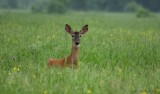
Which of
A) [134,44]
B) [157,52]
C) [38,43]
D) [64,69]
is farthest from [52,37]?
[64,69]

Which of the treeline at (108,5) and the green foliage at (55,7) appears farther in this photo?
the treeline at (108,5)

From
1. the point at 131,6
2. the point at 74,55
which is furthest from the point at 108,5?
the point at 74,55

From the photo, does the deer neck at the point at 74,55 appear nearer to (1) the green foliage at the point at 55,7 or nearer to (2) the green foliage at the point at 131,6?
(1) the green foliage at the point at 55,7

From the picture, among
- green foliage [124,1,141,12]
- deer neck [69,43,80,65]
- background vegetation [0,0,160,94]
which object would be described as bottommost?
background vegetation [0,0,160,94]

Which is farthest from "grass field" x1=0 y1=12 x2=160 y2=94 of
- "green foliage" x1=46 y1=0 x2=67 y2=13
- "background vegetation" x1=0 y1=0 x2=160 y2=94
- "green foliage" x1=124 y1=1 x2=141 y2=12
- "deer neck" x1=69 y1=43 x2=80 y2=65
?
"green foliage" x1=124 y1=1 x2=141 y2=12

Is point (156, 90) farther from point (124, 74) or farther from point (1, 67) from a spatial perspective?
point (1, 67)

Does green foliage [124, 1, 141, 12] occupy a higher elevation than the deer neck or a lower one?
higher

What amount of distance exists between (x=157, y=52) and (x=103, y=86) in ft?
14.4

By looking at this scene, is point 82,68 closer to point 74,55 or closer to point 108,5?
point 74,55

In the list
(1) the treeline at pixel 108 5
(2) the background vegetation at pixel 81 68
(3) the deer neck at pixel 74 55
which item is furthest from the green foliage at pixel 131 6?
(3) the deer neck at pixel 74 55

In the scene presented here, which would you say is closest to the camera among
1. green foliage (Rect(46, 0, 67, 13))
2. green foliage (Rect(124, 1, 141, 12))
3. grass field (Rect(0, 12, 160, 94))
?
grass field (Rect(0, 12, 160, 94))

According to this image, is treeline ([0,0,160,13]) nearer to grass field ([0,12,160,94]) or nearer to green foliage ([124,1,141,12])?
green foliage ([124,1,141,12])

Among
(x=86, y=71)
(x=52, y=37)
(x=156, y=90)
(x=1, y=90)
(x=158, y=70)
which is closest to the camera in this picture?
(x=1, y=90)

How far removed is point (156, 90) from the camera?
7.83 metres
